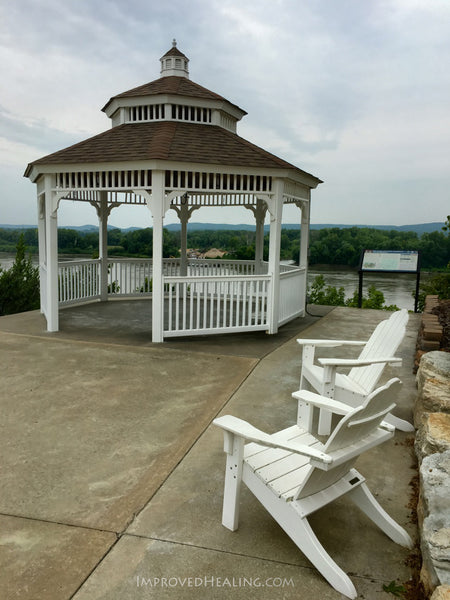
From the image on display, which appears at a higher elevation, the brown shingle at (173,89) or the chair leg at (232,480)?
the brown shingle at (173,89)

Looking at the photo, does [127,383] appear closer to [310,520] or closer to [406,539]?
[310,520]

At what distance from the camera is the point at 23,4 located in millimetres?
9047

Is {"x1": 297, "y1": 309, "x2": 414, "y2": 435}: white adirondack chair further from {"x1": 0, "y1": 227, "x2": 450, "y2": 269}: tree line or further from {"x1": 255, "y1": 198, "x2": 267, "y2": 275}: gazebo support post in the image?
{"x1": 0, "y1": 227, "x2": 450, "y2": 269}: tree line

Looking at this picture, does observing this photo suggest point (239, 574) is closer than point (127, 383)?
Yes

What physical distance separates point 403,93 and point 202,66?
6.89m

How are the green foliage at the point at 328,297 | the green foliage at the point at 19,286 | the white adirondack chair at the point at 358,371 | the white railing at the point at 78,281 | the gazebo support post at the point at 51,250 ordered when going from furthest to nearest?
the green foliage at the point at 328,297, the green foliage at the point at 19,286, the white railing at the point at 78,281, the gazebo support post at the point at 51,250, the white adirondack chair at the point at 358,371

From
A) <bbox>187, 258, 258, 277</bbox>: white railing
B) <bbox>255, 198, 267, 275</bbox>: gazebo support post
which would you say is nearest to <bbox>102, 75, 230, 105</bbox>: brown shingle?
<bbox>255, 198, 267, 275</bbox>: gazebo support post

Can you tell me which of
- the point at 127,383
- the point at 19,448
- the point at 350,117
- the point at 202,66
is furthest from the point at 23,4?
the point at 350,117

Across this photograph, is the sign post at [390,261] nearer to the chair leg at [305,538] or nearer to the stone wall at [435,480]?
the stone wall at [435,480]

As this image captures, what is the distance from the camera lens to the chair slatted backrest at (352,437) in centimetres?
219

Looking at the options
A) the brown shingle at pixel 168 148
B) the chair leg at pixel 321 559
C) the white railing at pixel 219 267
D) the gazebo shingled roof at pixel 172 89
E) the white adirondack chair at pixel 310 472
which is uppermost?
the gazebo shingled roof at pixel 172 89

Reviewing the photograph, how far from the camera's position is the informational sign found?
446 inches

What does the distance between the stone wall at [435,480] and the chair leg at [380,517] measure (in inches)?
4.5

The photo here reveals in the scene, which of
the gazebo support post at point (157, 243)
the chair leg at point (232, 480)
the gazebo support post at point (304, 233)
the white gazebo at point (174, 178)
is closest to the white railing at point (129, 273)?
the white gazebo at point (174, 178)
